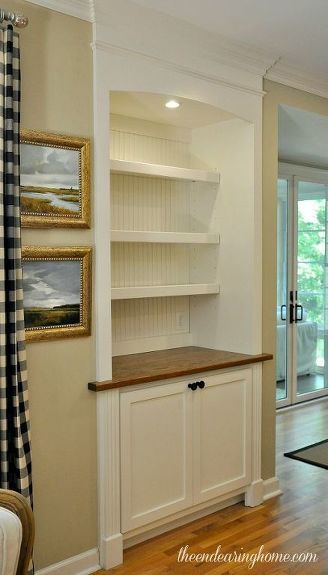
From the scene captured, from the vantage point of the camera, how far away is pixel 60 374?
101 inches

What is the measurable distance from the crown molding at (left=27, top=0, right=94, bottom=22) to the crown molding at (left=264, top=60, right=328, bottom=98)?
1.27 meters

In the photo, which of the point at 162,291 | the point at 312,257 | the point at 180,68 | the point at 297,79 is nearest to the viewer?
the point at 180,68

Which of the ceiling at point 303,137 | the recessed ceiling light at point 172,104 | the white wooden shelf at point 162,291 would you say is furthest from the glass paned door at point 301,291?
the recessed ceiling light at point 172,104

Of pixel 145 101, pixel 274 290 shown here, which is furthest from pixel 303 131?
pixel 145 101

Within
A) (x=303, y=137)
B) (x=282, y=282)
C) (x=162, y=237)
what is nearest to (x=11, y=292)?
(x=162, y=237)

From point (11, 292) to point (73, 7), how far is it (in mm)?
1304

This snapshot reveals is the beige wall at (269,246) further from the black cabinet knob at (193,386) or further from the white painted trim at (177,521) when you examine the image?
the black cabinet knob at (193,386)

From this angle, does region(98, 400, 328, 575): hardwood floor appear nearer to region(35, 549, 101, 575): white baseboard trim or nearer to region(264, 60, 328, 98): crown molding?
region(35, 549, 101, 575): white baseboard trim

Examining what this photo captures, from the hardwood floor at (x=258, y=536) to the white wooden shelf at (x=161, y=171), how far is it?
6.37ft

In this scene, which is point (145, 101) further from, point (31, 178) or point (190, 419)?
point (190, 419)

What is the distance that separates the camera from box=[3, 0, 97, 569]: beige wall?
247cm

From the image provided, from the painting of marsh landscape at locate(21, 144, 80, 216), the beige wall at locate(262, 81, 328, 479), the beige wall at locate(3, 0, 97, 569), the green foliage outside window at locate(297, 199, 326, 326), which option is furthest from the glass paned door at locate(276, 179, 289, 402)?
the painting of marsh landscape at locate(21, 144, 80, 216)

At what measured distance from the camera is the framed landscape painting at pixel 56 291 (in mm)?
2473

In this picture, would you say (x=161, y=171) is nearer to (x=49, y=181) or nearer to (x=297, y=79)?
(x=49, y=181)
